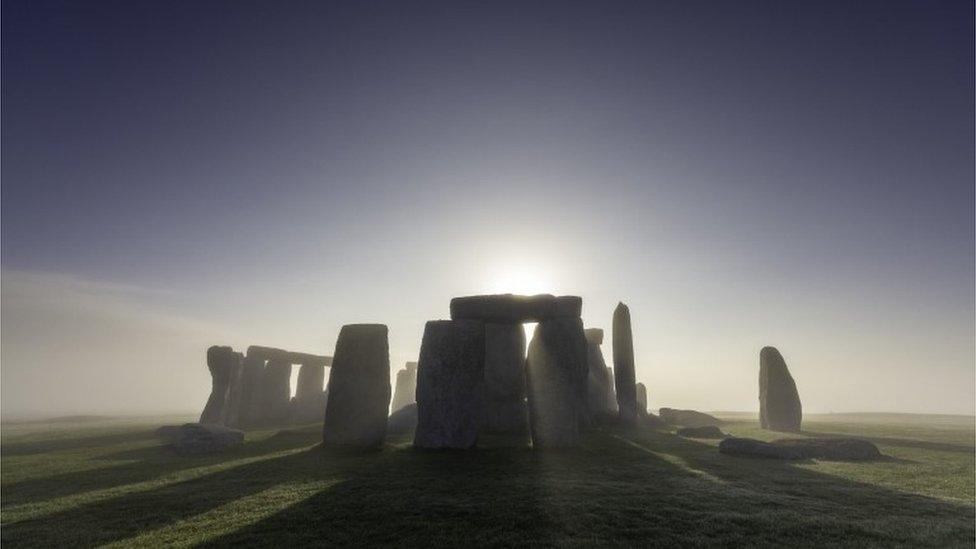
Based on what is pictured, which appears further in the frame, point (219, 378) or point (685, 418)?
point (685, 418)

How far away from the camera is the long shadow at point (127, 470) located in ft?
30.9

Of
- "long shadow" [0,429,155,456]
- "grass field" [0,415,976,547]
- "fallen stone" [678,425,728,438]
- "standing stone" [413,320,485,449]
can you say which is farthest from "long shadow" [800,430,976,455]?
"long shadow" [0,429,155,456]

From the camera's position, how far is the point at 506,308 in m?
16.2

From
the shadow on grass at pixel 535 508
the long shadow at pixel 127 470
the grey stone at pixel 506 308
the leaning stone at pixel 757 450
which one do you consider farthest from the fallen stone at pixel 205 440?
the leaning stone at pixel 757 450

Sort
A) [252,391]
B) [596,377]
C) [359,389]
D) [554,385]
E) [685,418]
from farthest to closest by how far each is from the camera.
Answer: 1. [685,418]
2. [252,391]
3. [596,377]
4. [359,389]
5. [554,385]

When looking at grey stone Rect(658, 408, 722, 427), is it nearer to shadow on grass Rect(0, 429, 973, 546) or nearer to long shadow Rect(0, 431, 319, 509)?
shadow on grass Rect(0, 429, 973, 546)

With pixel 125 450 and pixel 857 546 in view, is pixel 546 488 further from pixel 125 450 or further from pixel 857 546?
pixel 125 450

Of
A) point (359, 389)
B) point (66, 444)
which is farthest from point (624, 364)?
point (66, 444)

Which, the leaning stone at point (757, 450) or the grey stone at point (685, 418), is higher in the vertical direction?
the leaning stone at point (757, 450)

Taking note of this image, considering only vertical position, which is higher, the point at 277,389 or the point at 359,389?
the point at 359,389

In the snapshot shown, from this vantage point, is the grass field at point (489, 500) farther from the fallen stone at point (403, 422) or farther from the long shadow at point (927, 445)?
the fallen stone at point (403, 422)

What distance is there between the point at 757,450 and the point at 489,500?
28.7 ft

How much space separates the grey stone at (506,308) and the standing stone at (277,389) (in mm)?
16823

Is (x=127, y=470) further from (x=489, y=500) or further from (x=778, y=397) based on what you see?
(x=778, y=397)
